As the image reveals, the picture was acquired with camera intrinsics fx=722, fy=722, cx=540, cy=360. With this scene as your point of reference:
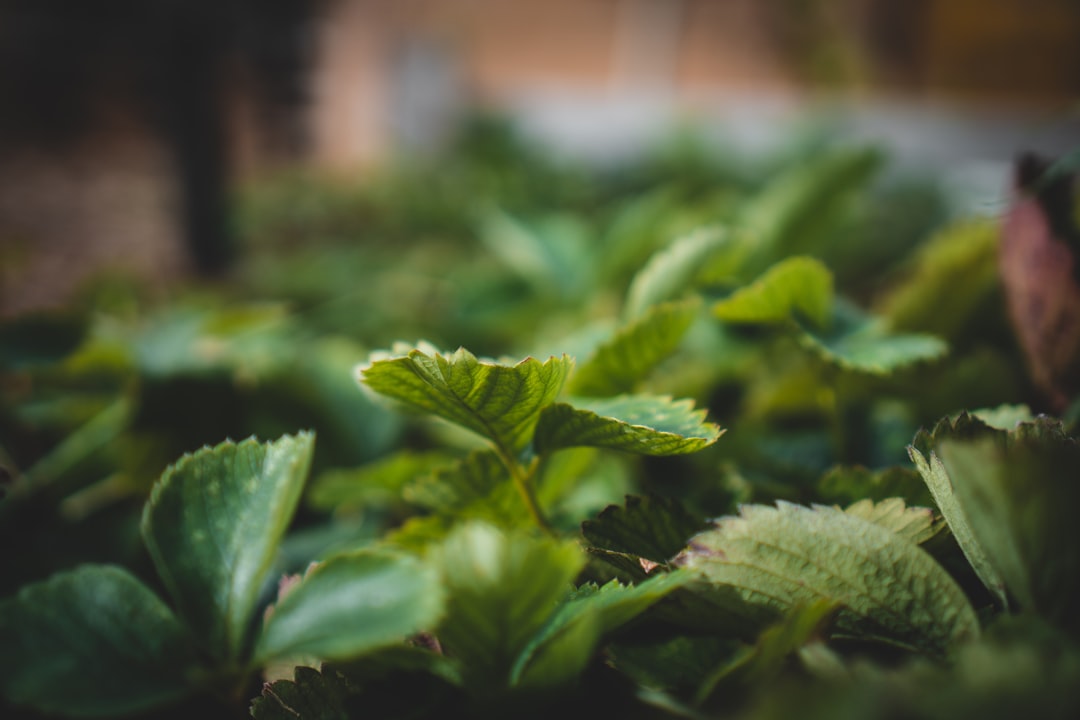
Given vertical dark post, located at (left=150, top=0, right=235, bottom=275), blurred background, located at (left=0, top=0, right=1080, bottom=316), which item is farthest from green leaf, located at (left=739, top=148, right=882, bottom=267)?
vertical dark post, located at (left=150, top=0, right=235, bottom=275)

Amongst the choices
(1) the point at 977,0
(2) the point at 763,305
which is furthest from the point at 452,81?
(1) the point at 977,0

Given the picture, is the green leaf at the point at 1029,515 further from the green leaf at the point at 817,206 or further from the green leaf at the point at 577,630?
the green leaf at the point at 817,206

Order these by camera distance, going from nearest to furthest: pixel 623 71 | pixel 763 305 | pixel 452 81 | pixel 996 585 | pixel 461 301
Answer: pixel 996 585 < pixel 763 305 < pixel 461 301 < pixel 452 81 < pixel 623 71

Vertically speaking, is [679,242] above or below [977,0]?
below

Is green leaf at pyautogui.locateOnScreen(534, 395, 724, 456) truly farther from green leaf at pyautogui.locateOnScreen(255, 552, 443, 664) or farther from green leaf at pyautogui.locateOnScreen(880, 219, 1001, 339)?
green leaf at pyautogui.locateOnScreen(880, 219, 1001, 339)

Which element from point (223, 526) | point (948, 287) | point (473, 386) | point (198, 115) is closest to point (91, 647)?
point (223, 526)

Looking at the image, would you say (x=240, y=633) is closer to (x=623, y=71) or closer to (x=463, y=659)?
(x=463, y=659)
